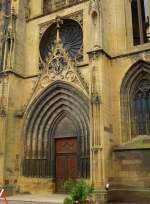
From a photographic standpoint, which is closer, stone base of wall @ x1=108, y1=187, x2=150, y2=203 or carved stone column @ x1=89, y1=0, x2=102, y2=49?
stone base of wall @ x1=108, y1=187, x2=150, y2=203

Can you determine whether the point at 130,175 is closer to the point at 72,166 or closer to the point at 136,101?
the point at 72,166

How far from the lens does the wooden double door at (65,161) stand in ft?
45.9

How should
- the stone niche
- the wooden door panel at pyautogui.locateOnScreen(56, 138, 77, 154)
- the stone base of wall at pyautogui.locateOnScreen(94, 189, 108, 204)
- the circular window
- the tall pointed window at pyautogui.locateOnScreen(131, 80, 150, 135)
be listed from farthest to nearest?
the circular window, the wooden door panel at pyautogui.locateOnScreen(56, 138, 77, 154), the tall pointed window at pyautogui.locateOnScreen(131, 80, 150, 135), the stone niche, the stone base of wall at pyautogui.locateOnScreen(94, 189, 108, 204)

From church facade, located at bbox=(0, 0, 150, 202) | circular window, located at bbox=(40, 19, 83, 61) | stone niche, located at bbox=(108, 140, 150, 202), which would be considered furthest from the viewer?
circular window, located at bbox=(40, 19, 83, 61)

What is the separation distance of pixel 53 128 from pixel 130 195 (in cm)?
512

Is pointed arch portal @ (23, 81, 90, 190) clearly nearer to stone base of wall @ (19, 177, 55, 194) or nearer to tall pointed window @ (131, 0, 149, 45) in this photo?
stone base of wall @ (19, 177, 55, 194)

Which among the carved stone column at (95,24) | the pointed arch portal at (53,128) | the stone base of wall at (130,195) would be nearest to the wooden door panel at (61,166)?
the pointed arch portal at (53,128)

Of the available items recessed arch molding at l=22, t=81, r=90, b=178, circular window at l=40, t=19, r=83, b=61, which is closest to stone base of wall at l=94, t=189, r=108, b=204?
recessed arch molding at l=22, t=81, r=90, b=178

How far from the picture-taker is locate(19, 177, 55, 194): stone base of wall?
556 inches

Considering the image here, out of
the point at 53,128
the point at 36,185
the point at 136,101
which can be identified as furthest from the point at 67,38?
the point at 36,185

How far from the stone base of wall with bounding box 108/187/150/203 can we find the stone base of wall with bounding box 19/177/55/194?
340cm

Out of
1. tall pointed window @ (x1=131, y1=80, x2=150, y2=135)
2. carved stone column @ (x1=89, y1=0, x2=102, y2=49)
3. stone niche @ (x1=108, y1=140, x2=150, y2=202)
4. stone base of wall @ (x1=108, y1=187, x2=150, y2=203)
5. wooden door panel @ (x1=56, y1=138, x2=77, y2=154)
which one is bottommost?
stone base of wall @ (x1=108, y1=187, x2=150, y2=203)

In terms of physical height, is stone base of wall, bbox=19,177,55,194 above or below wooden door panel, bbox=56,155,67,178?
below

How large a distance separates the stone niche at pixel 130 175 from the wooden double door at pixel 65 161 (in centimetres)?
233
